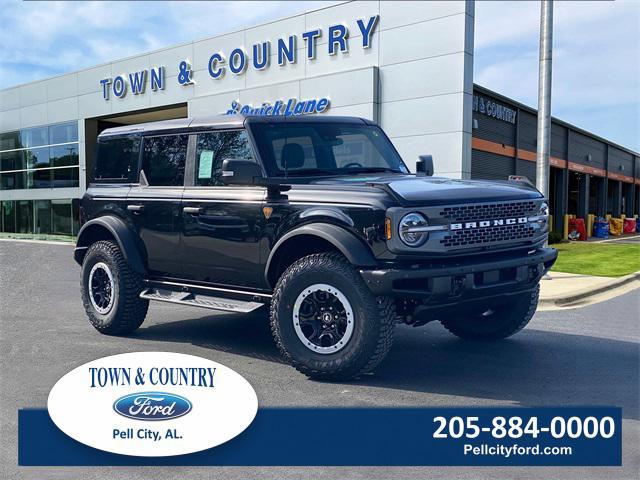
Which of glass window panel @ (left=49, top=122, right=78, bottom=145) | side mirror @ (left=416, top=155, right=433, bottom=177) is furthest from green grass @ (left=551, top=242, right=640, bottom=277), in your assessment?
glass window panel @ (left=49, top=122, right=78, bottom=145)

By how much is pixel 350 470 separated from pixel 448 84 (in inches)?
570

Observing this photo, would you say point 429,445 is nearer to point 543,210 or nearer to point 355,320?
point 355,320

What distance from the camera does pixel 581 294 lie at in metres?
10.6

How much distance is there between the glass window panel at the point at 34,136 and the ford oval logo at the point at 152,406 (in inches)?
1238

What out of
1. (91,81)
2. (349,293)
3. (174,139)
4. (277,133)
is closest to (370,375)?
(349,293)

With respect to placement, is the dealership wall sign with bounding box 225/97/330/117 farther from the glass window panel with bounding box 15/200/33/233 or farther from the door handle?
the glass window panel with bounding box 15/200/33/233

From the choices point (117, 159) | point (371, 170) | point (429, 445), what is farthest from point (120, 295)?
point (429, 445)

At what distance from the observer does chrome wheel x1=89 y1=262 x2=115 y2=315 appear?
6.98m

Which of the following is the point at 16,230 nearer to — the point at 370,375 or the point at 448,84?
the point at 448,84

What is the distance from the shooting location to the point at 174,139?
6.63 m

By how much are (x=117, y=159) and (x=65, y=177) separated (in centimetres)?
2609

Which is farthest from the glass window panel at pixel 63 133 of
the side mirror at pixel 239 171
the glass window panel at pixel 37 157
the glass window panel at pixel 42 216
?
the side mirror at pixel 239 171

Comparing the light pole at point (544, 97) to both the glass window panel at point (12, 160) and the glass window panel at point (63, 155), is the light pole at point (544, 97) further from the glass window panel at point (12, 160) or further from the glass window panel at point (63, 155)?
the glass window panel at point (12, 160)

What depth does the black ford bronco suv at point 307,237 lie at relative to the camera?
16.1ft
